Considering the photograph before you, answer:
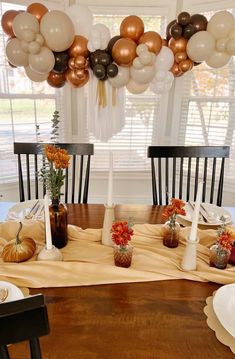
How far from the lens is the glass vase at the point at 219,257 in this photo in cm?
101

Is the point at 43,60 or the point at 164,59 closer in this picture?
the point at 43,60

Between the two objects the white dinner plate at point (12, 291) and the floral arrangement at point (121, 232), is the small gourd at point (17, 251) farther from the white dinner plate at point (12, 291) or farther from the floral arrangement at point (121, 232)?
the floral arrangement at point (121, 232)

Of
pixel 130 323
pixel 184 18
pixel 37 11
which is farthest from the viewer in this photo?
pixel 184 18

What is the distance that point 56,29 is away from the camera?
1513mm

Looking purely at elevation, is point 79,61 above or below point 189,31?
below

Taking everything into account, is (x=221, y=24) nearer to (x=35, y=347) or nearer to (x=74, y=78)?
(x=74, y=78)

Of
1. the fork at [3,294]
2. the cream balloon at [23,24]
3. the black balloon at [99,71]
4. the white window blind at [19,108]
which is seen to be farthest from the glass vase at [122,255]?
the white window blind at [19,108]

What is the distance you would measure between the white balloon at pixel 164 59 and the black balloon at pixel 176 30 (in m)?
0.09

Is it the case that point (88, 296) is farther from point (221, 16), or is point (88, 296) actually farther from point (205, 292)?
point (221, 16)

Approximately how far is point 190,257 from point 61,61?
1363 millimetres

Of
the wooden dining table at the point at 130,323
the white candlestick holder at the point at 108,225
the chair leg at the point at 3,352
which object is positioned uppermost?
the chair leg at the point at 3,352

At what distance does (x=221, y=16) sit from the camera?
1634mm

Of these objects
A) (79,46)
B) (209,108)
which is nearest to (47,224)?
(79,46)

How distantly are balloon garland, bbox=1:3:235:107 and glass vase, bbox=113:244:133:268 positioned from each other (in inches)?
45.4
